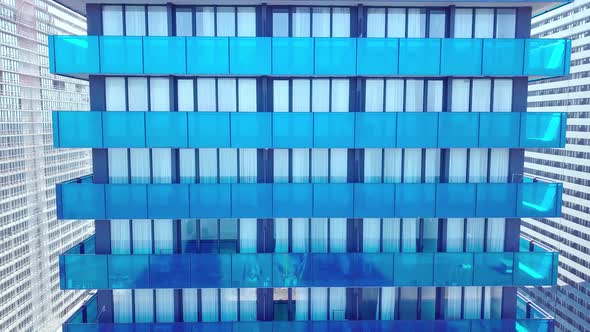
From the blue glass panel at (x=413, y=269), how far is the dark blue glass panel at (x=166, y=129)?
8656 mm

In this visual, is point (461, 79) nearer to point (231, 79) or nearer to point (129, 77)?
point (231, 79)

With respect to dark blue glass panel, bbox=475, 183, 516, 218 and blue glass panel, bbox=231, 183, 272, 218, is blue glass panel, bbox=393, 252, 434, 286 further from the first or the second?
blue glass panel, bbox=231, 183, 272, 218

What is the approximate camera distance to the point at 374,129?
1289 cm

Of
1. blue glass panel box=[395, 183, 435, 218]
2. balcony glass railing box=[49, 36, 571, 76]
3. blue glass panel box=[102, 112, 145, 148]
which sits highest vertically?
balcony glass railing box=[49, 36, 571, 76]

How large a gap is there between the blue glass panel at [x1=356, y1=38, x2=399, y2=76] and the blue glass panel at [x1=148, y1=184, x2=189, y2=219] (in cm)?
736

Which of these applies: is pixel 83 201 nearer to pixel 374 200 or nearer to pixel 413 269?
pixel 374 200

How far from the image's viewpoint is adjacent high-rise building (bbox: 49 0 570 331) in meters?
12.7

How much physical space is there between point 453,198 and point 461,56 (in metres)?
4.93

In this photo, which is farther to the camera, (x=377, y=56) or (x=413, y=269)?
(x=413, y=269)

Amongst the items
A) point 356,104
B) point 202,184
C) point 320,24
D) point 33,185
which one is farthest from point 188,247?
point 33,185

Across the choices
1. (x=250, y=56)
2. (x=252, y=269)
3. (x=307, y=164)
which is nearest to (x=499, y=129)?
(x=307, y=164)

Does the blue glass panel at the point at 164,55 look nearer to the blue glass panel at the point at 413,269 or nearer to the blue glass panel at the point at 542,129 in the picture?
the blue glass panel at the point at 413,269

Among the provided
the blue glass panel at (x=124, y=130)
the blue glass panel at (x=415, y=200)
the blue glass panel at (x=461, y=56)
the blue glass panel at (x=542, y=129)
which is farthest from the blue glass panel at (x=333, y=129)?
the blue glass panel at (x=542, y=129)

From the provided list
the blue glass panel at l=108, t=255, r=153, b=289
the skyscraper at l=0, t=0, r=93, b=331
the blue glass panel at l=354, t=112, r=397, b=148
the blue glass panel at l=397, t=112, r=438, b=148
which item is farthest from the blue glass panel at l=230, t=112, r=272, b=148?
the skyscraper at l=0, t=0, r=93, b=331
